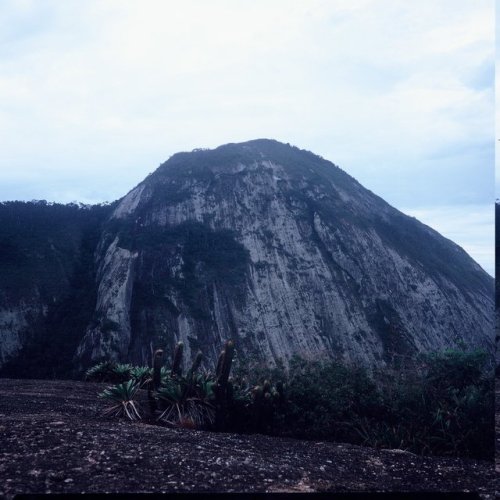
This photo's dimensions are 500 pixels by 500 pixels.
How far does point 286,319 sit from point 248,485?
21.1m

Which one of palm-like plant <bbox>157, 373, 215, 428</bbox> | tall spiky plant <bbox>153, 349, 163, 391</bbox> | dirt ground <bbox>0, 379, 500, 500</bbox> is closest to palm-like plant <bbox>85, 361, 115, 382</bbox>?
tall spiky plant <bbox>153, 349, 163, 391</bbox>

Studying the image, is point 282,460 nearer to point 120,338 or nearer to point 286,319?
point 120,338

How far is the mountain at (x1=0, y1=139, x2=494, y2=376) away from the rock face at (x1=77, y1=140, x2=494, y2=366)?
8 centimetres

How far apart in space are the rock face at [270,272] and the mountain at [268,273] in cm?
8

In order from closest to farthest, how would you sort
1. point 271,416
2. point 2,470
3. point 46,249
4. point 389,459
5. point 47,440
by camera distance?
point 2,470 < point 47,440 < point 389,459 < point 271,416 < point 46,249

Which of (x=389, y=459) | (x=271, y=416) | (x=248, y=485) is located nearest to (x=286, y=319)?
(x=271, y=416)

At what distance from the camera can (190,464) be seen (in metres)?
5.41

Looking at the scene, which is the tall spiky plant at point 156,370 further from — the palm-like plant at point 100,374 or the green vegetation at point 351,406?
the palm-like plant at point 100,374

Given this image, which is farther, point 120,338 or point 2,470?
point 120,338

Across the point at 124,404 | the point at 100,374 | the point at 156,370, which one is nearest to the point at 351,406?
the point at 156,370

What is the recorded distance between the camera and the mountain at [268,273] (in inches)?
960

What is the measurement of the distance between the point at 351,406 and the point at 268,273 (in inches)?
772

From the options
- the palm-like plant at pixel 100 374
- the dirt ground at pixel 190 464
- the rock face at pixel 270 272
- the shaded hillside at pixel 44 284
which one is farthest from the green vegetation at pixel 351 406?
the shaded hillside at pixel 44 284

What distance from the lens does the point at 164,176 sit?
36.4 meters
